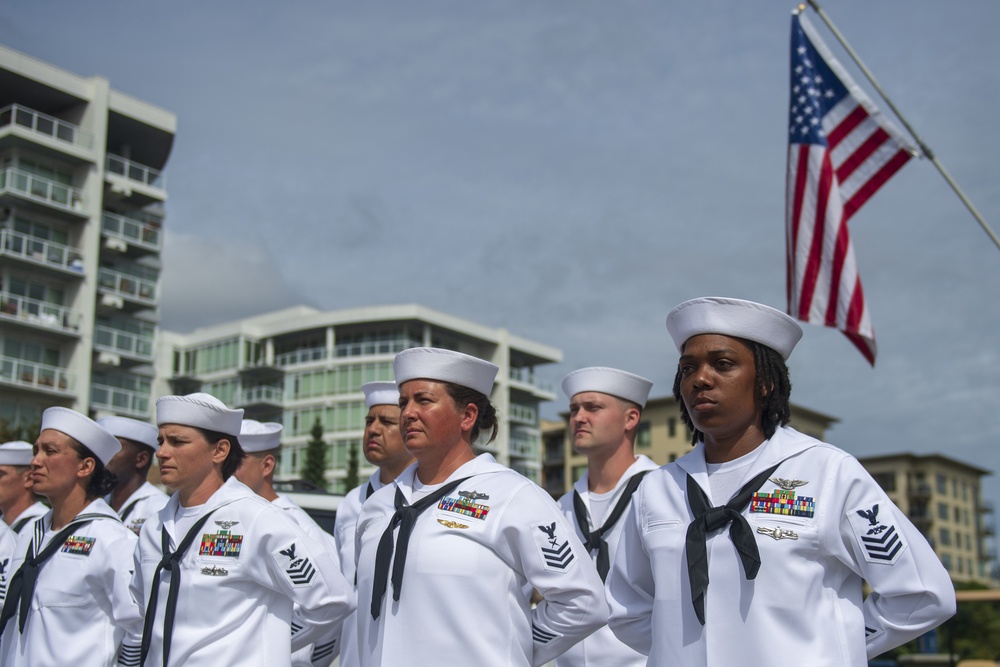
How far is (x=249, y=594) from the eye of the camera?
18.5 ft

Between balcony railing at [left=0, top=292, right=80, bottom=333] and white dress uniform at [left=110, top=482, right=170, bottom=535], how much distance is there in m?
44.6

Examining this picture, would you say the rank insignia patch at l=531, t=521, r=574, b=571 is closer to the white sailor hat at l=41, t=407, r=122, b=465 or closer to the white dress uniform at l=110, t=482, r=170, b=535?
the white sailor hat at l=41, t=407, r=122, b=465

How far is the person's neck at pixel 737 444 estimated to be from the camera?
4.28 metres

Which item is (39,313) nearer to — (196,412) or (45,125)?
(45,125)

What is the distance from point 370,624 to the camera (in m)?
5.02

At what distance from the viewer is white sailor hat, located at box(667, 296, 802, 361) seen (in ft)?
14.0

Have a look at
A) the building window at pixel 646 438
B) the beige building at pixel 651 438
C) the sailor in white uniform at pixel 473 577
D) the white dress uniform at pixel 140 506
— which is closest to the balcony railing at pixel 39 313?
the beige building at pixel 651 438

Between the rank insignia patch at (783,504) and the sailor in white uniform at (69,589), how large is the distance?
390 cm

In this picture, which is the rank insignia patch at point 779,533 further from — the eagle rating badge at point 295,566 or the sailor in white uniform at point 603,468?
the sailor in white uniform at point 603,468

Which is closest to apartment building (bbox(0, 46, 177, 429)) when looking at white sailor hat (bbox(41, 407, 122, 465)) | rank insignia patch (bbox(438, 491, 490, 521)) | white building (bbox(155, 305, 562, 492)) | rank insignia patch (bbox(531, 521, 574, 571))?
white building (bbox(155, 305, 562, 492))

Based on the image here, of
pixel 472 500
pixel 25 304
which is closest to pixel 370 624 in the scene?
pixel 472 500

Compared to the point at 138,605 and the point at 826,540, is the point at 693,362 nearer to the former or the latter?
the point at 826,540

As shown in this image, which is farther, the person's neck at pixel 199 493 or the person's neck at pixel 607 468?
the person's neck at pixel 607 468

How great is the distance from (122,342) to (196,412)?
52638 mm
